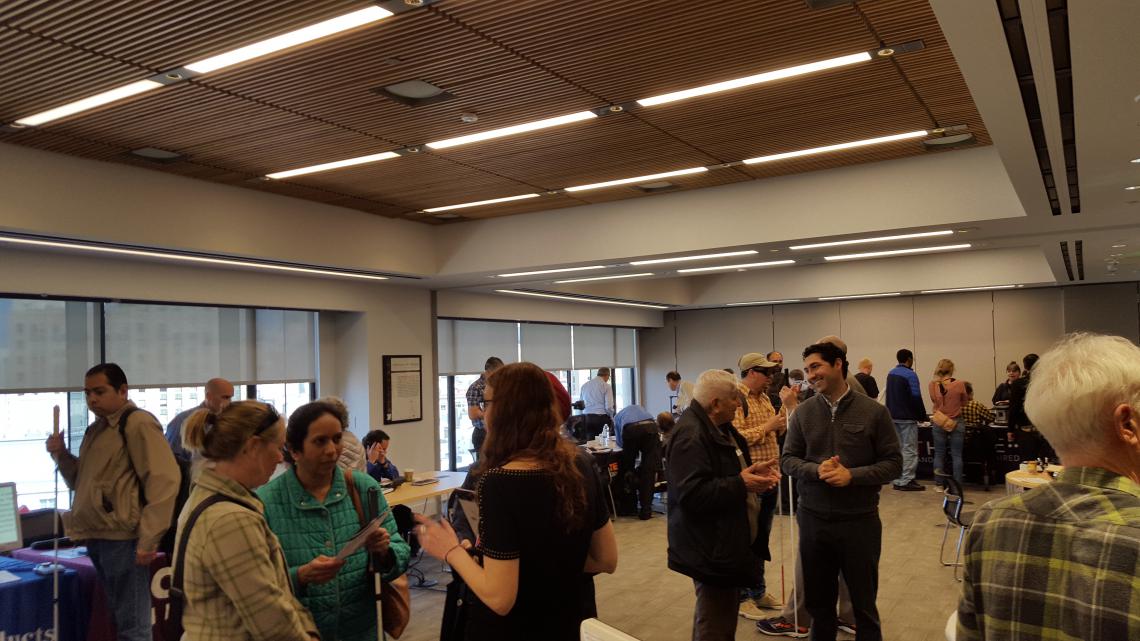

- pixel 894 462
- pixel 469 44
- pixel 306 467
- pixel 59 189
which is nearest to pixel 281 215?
Answer: pixel 59 189

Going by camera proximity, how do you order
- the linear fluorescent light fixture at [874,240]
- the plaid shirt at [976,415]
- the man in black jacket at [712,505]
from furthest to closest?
the plaid shirt at [976,415] → the linear fluorescent light fixture at [874,240] → the man in black jacket at [712,505]

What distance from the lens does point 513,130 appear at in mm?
4816

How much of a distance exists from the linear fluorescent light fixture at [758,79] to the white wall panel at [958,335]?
32.8ft

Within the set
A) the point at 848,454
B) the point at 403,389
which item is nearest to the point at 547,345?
the point at 403,389

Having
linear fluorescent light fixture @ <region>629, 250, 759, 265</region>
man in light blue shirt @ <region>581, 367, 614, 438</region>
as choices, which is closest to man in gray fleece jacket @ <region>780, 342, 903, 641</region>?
linear fluorescent light fixture @ <region>629, 250, 759, 265</region>

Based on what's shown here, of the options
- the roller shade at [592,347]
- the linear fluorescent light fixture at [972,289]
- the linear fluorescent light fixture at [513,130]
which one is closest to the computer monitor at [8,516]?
the linear fluorescent light fixture at [513,130]

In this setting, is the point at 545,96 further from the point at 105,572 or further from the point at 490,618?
the point at 105,572

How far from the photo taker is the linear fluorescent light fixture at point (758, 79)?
3.82 meters

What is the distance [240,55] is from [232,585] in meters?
2.37

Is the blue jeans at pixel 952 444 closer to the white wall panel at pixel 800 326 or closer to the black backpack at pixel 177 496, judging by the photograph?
the white wall panel at pixel 800 326

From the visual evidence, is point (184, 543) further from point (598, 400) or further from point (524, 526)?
point (598, 400)

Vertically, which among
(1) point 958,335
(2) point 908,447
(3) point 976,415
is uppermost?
(1) point 958,335

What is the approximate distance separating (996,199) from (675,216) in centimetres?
251

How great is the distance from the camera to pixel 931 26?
346cm
